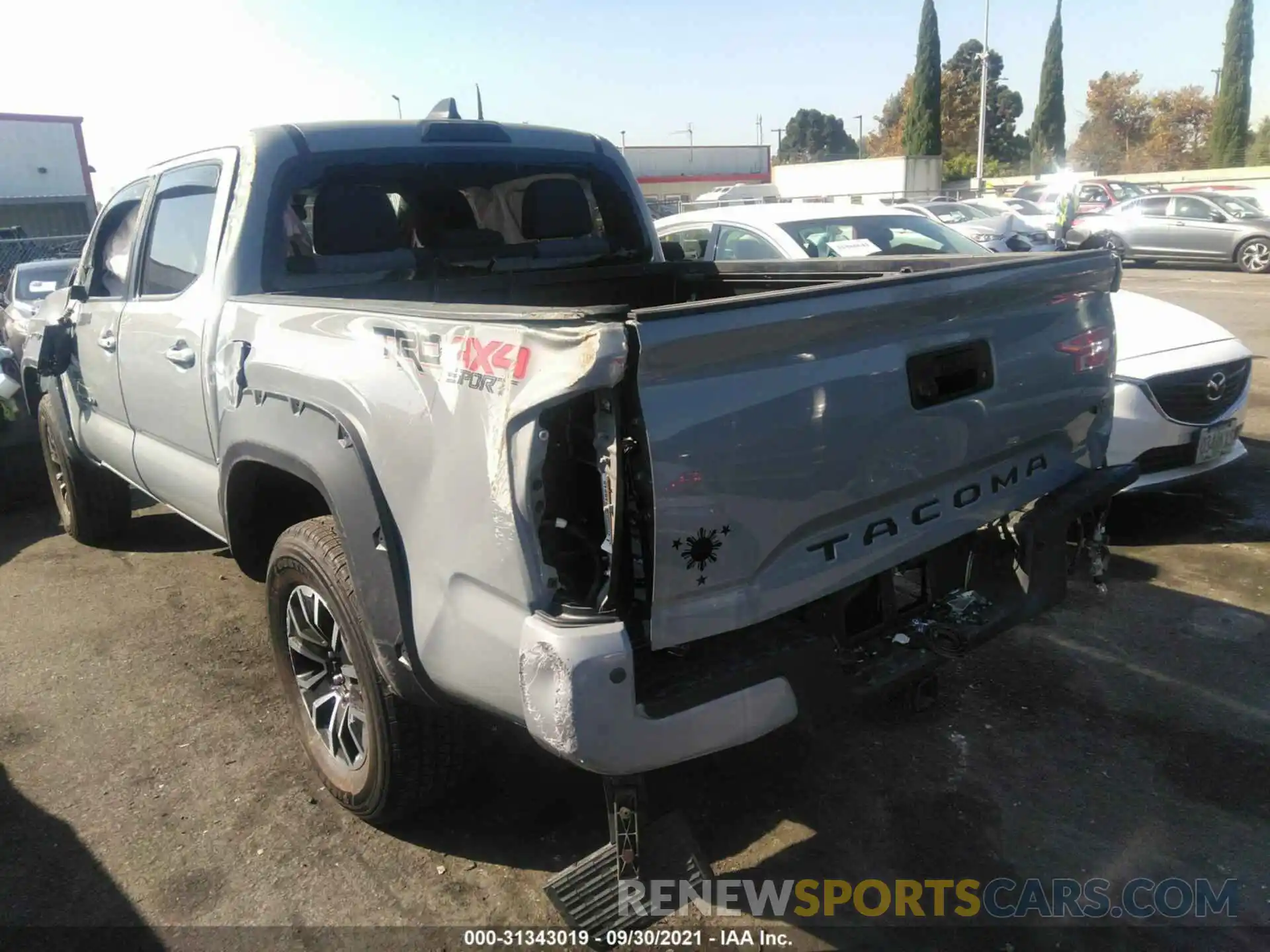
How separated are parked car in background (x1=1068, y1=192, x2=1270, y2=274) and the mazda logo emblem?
49.0 feet

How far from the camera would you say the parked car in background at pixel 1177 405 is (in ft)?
16.2

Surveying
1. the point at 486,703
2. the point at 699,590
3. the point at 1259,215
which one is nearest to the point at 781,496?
the point at 699,590

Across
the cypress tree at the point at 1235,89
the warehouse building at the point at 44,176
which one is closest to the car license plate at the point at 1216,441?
the warehouse building at the point at 44,176

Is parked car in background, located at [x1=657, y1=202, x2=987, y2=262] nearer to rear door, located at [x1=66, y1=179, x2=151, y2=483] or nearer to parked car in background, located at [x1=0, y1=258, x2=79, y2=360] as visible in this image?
rear door, located at [x1=66, y1=179, x2=151, y2=483]

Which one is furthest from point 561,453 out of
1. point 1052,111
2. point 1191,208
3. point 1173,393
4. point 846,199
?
point 1052,111

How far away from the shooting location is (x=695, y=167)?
55281mm

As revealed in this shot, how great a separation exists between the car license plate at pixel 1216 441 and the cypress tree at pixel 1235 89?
50436 millimetres

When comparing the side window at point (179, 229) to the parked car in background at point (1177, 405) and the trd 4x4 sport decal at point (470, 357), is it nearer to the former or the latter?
the trd 4x4 sport decal at point (470, 357)

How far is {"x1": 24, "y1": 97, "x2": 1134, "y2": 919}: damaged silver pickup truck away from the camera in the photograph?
201 centimetres

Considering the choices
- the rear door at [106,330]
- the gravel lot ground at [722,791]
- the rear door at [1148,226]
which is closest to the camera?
the gravel lot ground at [722,791]

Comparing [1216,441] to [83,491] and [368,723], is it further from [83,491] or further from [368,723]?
[83,491]

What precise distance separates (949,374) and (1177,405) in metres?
3.11

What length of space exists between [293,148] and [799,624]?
2.49 metres

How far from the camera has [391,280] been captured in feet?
12.5
